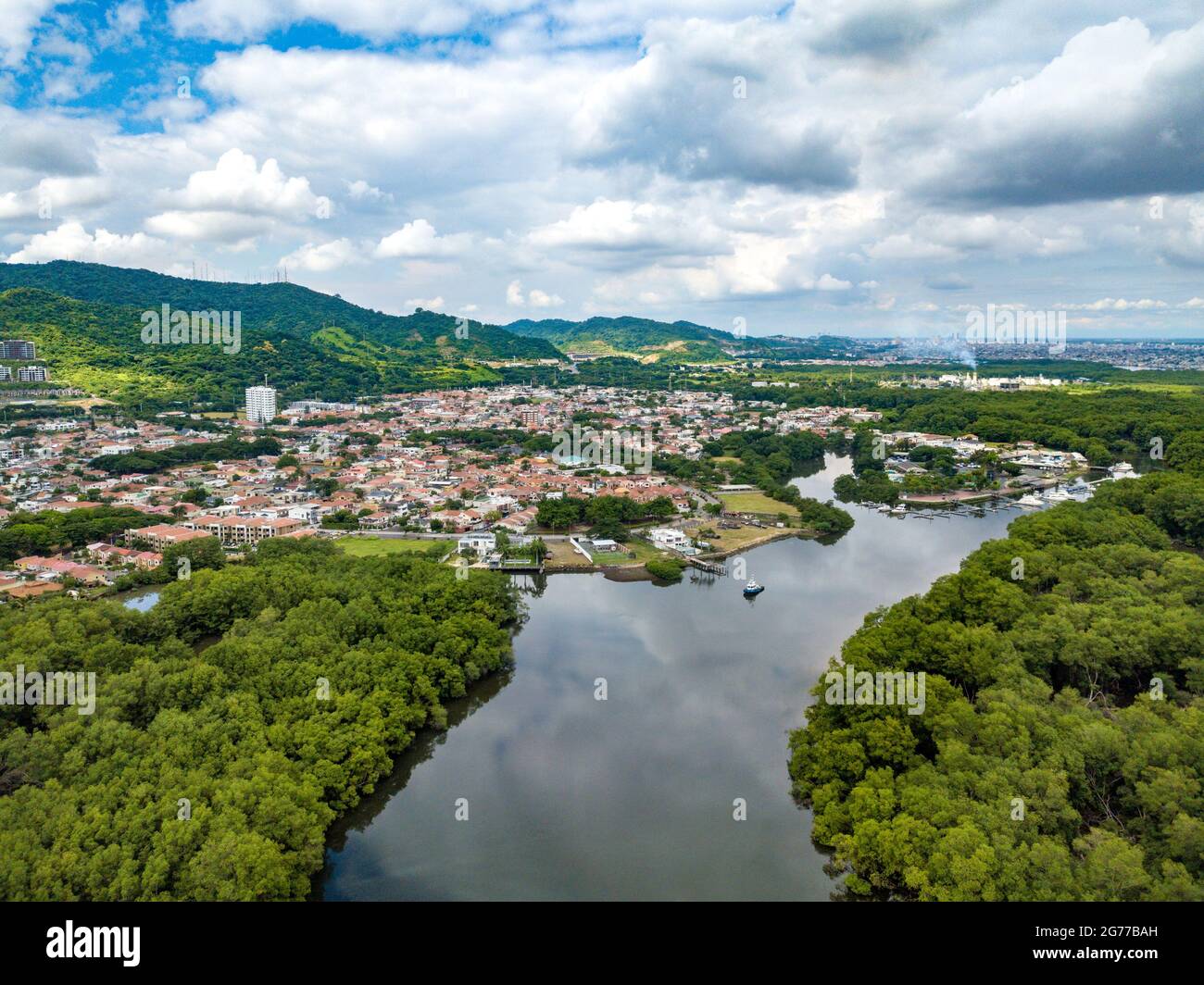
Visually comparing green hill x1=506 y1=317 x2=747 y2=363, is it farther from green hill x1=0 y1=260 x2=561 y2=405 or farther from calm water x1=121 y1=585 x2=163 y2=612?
calm water x1=121 y1=585 x2=163 y2=612

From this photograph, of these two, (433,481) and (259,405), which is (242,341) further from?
(433,481)

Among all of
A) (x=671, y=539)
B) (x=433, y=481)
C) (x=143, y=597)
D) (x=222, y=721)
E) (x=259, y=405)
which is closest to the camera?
(x=222, y=721)

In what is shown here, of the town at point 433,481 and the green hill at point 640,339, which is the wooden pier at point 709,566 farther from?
the green hill at point 640,339

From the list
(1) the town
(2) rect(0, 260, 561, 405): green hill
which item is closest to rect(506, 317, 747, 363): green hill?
(2) rect(0, 260, 561, 405): green hill

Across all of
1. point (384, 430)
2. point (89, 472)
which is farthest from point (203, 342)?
point (89, 472)

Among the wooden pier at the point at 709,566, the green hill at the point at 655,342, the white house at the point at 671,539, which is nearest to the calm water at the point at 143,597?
the white house at the point at 671,539

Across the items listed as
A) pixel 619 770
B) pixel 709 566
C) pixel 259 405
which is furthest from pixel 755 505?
pixel 259 405
